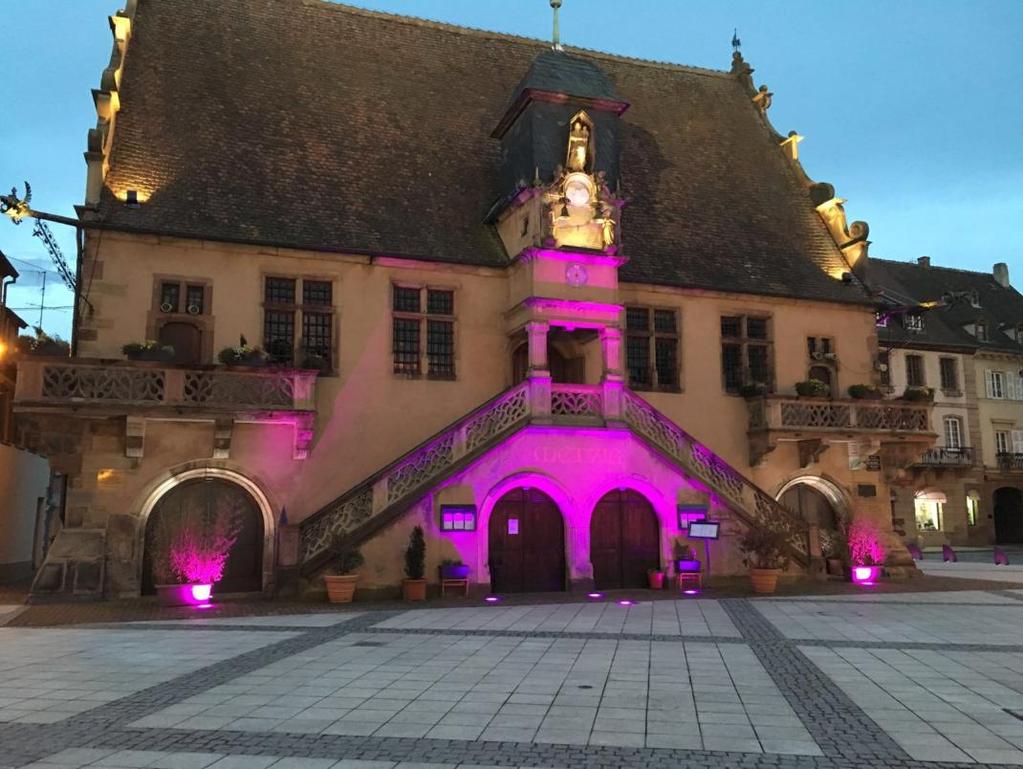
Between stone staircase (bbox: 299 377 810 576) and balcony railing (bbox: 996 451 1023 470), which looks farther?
balcony railing (bbox: 996 451 1023 470)

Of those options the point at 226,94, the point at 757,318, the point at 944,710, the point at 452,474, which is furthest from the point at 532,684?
the point at 226,94

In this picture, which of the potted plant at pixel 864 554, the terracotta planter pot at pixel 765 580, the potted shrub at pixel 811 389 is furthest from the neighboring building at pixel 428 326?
the potted plant at pixel 864 554

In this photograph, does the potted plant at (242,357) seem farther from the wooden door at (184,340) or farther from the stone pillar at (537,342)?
the stone pillar at (537,342)

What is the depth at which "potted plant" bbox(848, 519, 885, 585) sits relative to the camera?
22484 mm

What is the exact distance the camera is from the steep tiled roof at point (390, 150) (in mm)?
21141

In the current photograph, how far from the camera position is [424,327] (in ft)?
71.3

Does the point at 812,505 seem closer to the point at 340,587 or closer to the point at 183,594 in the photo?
the point at 340,587

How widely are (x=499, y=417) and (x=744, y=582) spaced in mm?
7361

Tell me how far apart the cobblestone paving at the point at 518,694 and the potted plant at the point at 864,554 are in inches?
297

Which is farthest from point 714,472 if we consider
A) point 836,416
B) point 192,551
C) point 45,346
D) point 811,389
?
point 45,346

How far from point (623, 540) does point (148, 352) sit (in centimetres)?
1192

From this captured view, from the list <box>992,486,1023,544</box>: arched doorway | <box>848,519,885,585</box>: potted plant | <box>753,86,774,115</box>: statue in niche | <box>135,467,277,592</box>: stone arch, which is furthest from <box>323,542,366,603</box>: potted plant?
<box>992,486,1023,544</box>: arched doorway

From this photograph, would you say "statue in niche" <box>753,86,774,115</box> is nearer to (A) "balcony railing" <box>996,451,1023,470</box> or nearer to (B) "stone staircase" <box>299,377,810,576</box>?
(B) "stone staircase" <box>299,377,810,576</box>

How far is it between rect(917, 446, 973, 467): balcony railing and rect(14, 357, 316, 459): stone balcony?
3600cm
